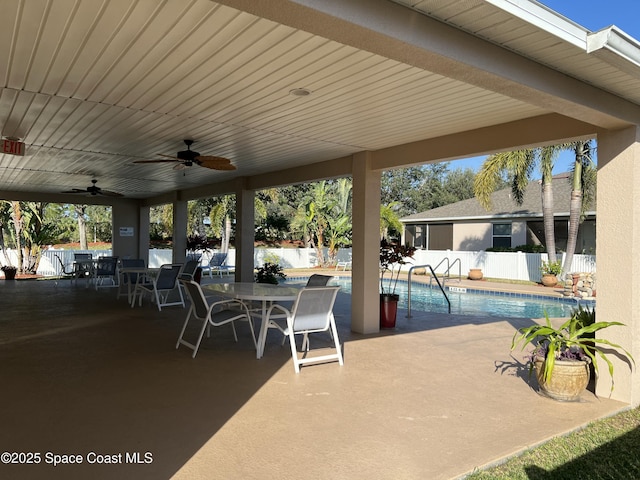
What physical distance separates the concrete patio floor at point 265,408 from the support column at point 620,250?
0.32 meters

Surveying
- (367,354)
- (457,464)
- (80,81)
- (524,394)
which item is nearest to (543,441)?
(457,464)

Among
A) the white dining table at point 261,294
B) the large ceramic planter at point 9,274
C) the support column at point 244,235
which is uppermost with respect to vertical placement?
the support column at point 244,235

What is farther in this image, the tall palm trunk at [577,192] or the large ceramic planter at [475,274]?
the large ceramic planter at [475,274]

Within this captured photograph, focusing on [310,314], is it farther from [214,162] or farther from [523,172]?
[523,172]

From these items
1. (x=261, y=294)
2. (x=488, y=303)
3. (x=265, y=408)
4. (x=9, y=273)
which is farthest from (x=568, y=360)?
(x=9, y=273)

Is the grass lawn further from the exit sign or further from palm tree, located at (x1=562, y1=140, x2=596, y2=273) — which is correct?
palm tree, located at (x1=562, y1=140, x2=596, y2=273)

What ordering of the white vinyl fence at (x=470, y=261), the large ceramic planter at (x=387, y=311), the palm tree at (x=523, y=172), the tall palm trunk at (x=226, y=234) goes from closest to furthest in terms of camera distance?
1. the large ceramic planter at (x=387, y=311)
2. the palm tree at (x=523, y=172)
3. the white vinyl fence at (x=470, y=261)
4. the tall palm trunk at (x=226, y=234)

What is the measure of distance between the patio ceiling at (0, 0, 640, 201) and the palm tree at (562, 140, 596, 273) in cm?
1065

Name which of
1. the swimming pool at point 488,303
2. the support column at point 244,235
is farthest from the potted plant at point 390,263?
the support column at point 244,235

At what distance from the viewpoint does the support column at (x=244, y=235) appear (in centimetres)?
1043

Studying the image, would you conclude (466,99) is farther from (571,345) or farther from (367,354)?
(367,354)

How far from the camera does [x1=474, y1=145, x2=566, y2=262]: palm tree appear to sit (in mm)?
14859

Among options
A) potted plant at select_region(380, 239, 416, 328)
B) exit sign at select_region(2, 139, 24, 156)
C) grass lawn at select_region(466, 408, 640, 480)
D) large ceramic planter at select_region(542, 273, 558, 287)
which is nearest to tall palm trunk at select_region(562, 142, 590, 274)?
large ceramic planter at select_region(542, 273, 558, 287)

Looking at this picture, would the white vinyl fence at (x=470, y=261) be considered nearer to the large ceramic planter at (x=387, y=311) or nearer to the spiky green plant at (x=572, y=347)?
the large ceramic planter at (x=387, y=311)
